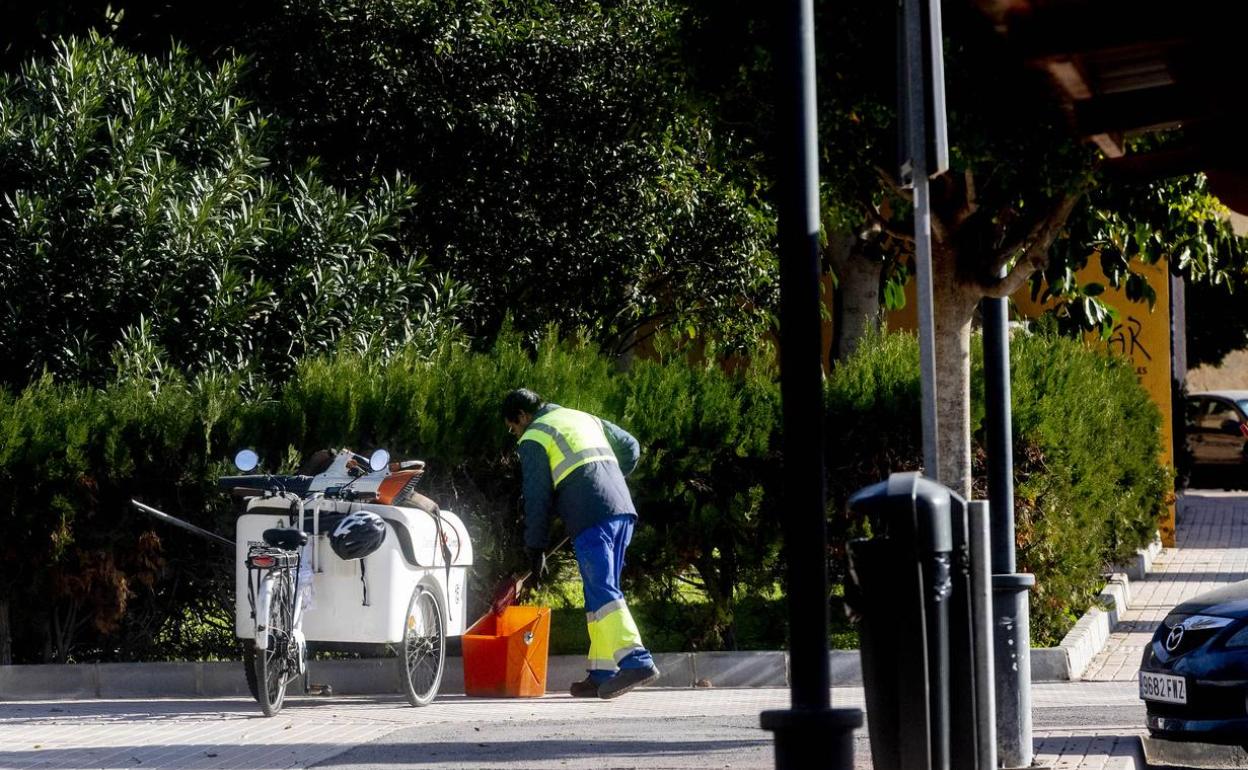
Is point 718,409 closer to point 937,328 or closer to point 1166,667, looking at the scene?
point 937,328

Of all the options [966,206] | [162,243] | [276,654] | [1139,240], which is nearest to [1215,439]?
[1139,240]

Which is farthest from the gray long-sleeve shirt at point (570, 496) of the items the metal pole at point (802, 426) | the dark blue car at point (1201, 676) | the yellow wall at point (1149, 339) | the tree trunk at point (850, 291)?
the yellow wall at point (1149, 339)

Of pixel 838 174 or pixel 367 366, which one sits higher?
pixel 838 174

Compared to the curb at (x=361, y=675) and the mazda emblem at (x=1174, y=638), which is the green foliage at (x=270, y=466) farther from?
the mazda emblem at (x=1174, y=638)

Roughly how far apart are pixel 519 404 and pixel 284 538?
1475 millimetres

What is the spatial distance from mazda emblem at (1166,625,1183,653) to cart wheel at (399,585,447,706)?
405 cm

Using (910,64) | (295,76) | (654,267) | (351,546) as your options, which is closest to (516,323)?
(654,267)

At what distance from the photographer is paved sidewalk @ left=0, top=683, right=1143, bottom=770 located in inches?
323

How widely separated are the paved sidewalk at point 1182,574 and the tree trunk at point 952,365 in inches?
61.7

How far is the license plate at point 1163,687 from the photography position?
8.05 m

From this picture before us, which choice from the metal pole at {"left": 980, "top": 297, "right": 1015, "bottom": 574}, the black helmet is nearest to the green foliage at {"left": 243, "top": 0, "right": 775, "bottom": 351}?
the black helmet

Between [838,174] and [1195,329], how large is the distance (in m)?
33.4

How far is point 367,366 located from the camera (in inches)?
475

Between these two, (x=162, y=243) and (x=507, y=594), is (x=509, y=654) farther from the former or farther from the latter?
(x=162, y=243)
